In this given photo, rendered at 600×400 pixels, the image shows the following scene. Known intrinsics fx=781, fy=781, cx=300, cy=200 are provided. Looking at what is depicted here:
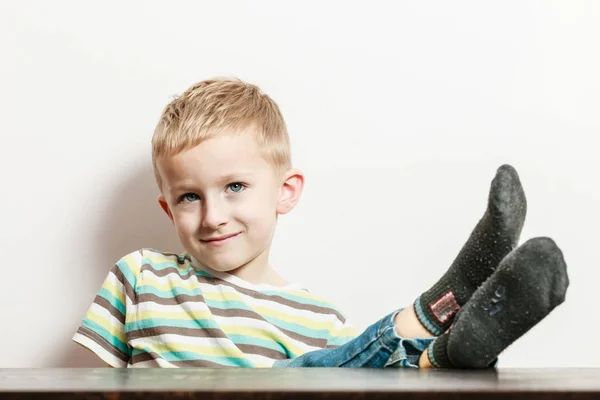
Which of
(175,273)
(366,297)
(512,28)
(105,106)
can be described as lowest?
(366,297)

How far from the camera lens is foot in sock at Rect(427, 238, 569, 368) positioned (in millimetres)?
898

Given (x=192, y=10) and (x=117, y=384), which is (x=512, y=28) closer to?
(x=192, y=10)

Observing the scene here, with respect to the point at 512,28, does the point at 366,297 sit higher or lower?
lower

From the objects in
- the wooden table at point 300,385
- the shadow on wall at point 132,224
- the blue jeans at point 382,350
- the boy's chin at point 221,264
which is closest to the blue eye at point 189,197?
the boy's chin at point 221,264

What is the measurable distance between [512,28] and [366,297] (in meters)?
0.63

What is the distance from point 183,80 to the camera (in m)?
1.60

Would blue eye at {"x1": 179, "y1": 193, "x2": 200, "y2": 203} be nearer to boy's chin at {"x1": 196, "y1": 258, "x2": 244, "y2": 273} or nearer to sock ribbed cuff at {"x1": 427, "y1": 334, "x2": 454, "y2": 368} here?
boy's chin at {"x1": 196, "y1": 258, "x2": 244, "y2": 273}

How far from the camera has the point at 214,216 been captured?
128 cm

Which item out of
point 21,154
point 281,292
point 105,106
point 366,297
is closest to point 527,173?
point 366,297

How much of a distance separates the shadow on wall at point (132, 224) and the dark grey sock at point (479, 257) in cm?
70

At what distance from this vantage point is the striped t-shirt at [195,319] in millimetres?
1286

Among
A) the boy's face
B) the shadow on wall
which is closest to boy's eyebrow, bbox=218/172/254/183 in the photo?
the boy's face

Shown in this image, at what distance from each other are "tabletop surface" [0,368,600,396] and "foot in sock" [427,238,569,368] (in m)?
0.04

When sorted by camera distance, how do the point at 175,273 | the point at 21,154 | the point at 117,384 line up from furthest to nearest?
1. the point at 21,154
2. the point at 175,273
3. the point at 117,384
